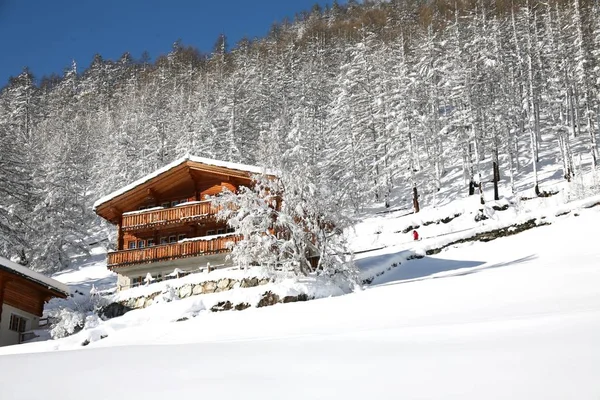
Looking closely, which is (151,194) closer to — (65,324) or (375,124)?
(65,324)

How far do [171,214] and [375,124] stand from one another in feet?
110

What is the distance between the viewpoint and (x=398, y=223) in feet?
138

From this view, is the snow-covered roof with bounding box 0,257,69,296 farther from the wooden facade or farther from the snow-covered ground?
the snow-covered ground

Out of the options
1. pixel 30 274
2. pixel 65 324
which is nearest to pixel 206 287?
pixel 65 324

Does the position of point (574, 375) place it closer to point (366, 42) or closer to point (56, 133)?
point (366, 42)

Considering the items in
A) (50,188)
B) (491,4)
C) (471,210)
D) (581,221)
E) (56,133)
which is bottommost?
(581,221)

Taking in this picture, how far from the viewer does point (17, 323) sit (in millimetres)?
26281

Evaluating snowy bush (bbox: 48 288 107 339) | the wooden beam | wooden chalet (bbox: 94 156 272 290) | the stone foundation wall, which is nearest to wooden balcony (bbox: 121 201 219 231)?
wooden chalet (bbox: 94 156 272 290)

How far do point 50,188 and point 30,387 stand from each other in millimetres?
47002

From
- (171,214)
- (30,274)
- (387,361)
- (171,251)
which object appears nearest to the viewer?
(387,361)

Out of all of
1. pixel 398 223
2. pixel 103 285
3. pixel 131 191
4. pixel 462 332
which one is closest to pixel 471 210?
pixel 398 223

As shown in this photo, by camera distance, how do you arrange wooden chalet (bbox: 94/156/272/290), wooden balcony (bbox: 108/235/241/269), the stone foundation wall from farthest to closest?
wooden chalet (bbox: 94/156/272/290), wooden balcony (bbox: 108/235/241/269), the stone foundation wall

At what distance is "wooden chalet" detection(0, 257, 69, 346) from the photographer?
81.6 ft

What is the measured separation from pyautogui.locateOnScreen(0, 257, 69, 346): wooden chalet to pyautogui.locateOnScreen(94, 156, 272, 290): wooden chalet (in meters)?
4.44
